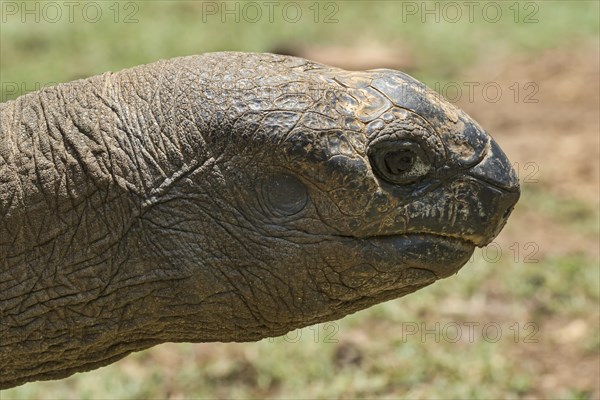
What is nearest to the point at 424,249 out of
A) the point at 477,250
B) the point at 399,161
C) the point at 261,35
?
the point at 399,161

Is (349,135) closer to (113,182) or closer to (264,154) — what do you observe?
(264,154)

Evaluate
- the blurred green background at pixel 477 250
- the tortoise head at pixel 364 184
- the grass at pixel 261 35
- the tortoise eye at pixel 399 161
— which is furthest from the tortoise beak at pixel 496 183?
the grass at pixel 261 35

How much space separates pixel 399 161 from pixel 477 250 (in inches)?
178

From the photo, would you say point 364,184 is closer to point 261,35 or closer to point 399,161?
point 399,161

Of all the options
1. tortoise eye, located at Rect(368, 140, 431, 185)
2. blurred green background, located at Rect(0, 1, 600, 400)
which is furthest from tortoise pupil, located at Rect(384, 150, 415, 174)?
blurred green background, located at Rect(0, 1, 600, 400)

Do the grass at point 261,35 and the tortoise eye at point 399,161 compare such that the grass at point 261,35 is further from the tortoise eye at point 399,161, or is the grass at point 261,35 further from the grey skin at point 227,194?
the tortoise eye at point 399,161

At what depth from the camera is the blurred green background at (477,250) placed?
6.05m

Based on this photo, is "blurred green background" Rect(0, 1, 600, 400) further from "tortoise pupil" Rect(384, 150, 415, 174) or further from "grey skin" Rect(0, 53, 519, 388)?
"tortoise pupil" Rect(384, 150, 415, 174)

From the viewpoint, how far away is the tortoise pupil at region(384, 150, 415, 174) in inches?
131

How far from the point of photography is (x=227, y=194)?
10.9ft

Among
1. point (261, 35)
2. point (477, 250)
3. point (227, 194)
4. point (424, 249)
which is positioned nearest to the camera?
point (227, 194)

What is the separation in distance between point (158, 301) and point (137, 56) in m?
8.69

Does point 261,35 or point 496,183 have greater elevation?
point 261,35

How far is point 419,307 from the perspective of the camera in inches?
271
